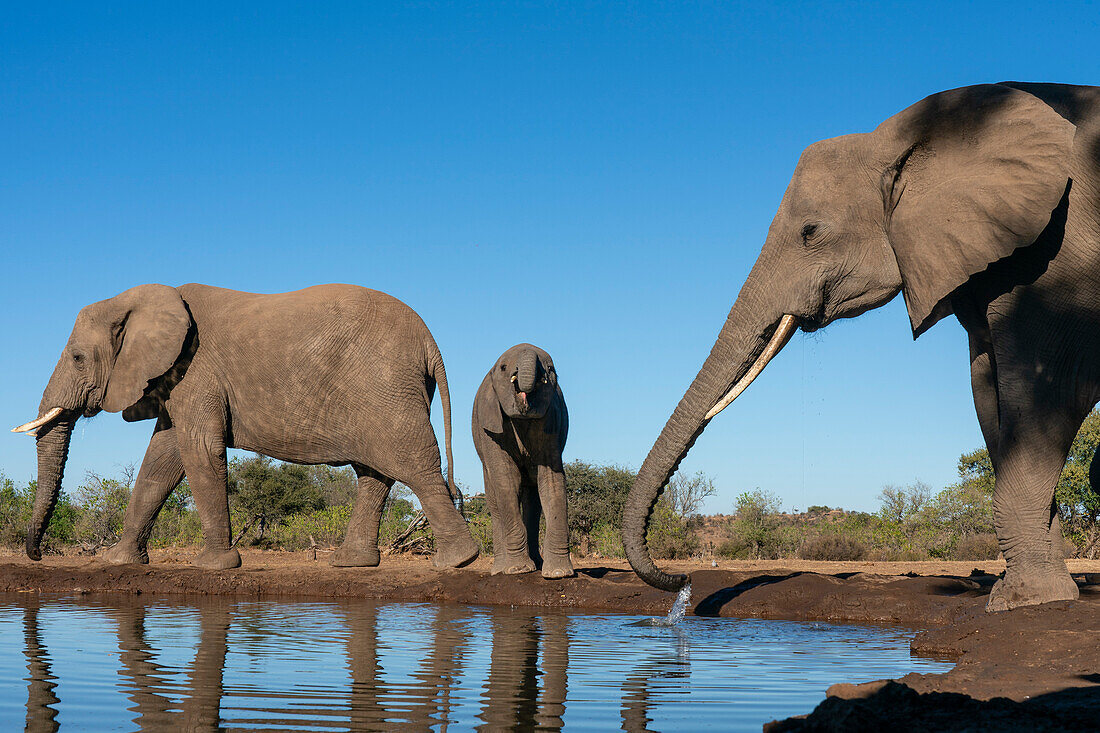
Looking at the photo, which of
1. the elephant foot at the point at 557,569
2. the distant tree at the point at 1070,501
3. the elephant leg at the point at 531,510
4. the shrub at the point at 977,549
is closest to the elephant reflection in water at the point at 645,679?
the elephant foot at the point at 557,569

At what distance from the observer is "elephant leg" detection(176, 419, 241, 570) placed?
1199 centimetres

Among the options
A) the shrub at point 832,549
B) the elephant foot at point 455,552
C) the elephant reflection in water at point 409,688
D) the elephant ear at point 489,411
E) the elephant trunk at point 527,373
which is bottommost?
the elephant reflection in water at point 409,688

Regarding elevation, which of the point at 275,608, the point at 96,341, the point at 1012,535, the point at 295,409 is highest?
the point at 96,341

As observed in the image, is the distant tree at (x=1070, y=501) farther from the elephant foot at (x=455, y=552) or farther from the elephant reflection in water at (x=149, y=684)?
the elephant reflection in water at (x=149, y=684)

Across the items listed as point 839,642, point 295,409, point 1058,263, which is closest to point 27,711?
point 839,642

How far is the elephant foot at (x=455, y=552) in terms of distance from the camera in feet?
38.4

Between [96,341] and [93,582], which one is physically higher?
[96,341]

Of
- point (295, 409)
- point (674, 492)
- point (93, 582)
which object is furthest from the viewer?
point (674, 492)

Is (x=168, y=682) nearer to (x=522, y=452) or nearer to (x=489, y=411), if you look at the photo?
(x=489, y=411)

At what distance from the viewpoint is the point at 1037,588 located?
20.8ft

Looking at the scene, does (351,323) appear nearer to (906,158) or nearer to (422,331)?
(422,331)

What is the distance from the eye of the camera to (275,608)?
9.35 meters

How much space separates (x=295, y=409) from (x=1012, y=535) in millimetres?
8468

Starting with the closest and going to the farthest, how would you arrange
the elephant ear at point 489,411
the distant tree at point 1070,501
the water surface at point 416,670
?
the water surface at point 416,670 < the elephant ear at point 489,411 < the distant tree at point 1070,501
